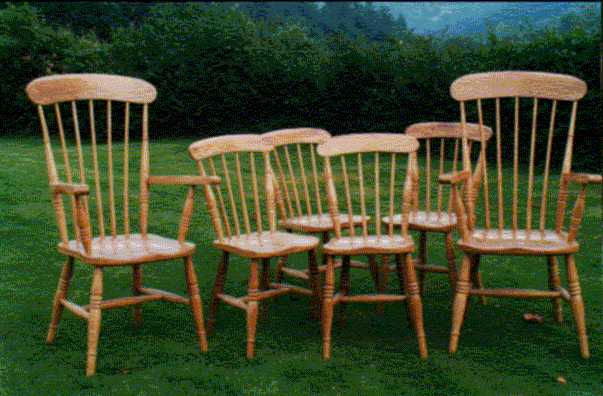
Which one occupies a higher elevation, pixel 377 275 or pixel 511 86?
pixel 511 86

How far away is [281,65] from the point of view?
13414mm

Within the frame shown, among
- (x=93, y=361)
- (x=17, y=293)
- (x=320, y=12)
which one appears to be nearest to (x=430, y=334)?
(x=93, y=361)

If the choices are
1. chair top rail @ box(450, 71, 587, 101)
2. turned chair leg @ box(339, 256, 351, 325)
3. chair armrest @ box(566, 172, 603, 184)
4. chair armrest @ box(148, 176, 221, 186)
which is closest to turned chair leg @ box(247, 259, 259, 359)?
chair armrest @ box(148, 176, 221, 186)

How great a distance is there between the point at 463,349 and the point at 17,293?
2.75 meters

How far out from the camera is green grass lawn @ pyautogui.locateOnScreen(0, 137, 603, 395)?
3.70 m

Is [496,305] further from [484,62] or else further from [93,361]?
[484,62]

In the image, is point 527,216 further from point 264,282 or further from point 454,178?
point 264,282

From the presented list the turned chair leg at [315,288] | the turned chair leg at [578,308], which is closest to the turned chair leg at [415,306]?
the turned chair leg at [315,288]

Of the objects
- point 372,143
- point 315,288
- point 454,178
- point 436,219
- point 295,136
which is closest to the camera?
point 454,178

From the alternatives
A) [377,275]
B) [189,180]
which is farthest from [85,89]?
[377,275]

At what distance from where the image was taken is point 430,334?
174 inches

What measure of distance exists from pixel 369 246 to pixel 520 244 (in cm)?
77

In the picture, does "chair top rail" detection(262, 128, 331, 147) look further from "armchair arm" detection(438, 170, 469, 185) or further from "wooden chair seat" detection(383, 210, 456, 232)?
"armchair arm" detection(438, 170, 469, 185)

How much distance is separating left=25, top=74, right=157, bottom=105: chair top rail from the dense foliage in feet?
24.4
